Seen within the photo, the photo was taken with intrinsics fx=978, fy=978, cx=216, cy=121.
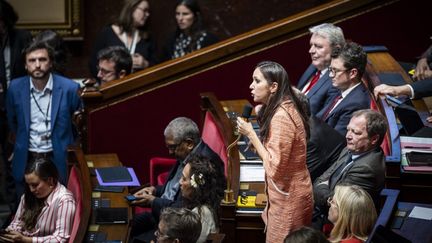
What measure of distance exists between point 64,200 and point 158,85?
1418mm

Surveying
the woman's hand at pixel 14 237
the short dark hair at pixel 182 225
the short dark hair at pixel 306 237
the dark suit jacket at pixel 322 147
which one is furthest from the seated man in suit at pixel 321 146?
the woman's hand at pixel 14 237

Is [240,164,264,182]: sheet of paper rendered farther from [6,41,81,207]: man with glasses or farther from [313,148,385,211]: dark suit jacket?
[6,41,81,207]: man with glasses

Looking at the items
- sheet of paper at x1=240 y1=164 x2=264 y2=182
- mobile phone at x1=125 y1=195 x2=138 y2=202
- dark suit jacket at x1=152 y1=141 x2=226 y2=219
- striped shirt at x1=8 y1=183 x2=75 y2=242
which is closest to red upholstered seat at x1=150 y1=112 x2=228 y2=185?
sheet of paper at x1=240 y1=164 x2=264 y2=182

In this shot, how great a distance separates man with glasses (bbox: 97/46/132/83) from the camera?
602 cm

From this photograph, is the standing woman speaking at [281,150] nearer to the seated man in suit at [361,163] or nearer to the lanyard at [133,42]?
the seated man in suit at [361,163]

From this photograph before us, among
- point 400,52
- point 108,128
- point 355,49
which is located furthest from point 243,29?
point 355,49

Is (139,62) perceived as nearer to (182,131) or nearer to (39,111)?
(39,111)

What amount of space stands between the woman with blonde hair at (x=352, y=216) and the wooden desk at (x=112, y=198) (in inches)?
43.9

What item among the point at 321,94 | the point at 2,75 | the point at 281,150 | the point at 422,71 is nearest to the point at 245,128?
the point at 281,150

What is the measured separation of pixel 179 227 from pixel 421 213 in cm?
102

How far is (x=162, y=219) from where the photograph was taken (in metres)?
4.04

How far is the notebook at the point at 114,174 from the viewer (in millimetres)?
5145

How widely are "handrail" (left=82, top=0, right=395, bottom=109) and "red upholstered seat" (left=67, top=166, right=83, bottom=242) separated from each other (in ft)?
2.61

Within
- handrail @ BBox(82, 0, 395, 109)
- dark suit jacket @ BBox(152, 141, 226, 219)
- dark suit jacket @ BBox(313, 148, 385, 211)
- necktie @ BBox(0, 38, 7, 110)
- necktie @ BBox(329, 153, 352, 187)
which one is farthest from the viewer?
necktie @ BBox(0, 38, 7, 110)
